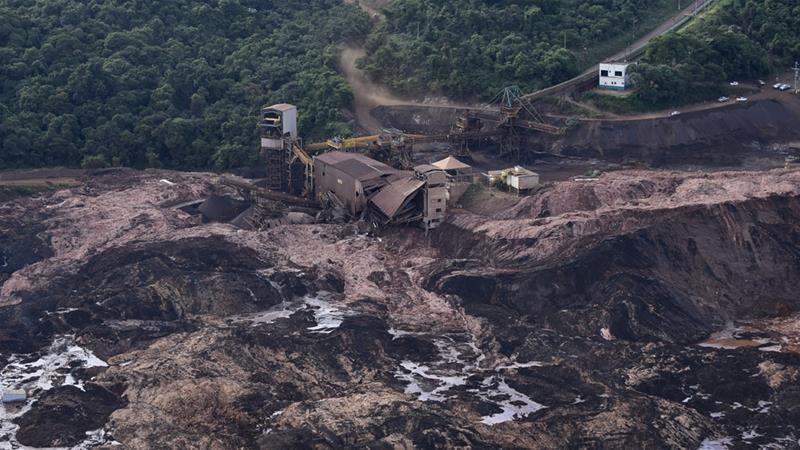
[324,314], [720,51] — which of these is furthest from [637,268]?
[720,51]

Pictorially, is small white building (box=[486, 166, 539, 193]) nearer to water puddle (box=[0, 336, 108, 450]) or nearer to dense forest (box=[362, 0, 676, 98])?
dense forest (box=[362, 0, 676, 98])

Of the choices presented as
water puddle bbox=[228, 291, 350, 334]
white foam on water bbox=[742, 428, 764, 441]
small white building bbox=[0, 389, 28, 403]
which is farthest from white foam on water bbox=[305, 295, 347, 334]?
white foam on water bbox=[742, 428, 764, 441]

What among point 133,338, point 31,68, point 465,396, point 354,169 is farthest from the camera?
point 31,68

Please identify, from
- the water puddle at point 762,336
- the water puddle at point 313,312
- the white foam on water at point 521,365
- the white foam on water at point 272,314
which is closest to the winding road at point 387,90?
the water puddle at point 313,312

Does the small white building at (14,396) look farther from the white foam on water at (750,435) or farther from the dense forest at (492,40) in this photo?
the dense forest at (492,40)

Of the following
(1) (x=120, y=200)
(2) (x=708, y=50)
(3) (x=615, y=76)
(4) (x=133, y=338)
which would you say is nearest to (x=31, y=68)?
(1) (x=120, y=200)

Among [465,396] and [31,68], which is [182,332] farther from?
[31,68]
